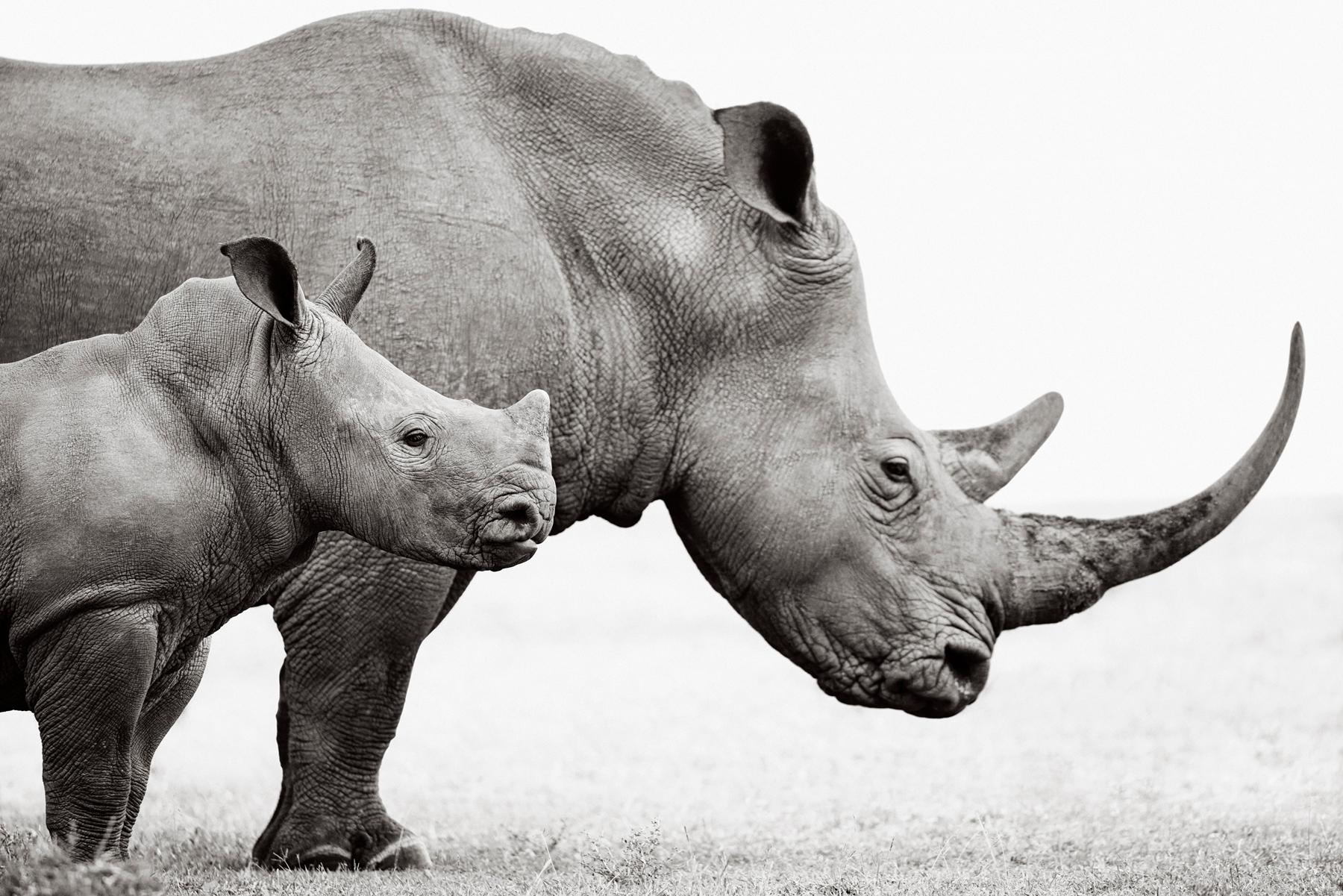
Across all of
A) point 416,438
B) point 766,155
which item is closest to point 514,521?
point 416,438

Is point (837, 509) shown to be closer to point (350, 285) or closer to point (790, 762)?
point (350, 285)

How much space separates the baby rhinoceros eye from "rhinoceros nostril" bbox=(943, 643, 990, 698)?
2.73 m

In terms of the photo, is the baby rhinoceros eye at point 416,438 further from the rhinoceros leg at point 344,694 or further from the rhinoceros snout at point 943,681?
the rhinoceros snout at point 943,681

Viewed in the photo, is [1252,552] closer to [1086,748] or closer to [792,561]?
[1086,748]

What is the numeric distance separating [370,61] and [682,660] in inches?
513

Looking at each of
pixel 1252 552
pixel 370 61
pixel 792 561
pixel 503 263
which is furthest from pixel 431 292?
pixel 1252 552

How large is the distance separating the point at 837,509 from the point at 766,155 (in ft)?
4.50

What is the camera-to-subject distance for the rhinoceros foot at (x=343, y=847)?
7.34m

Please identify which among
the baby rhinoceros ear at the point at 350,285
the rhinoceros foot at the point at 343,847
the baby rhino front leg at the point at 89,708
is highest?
the baby rhinoceros ear at the point at 350,285

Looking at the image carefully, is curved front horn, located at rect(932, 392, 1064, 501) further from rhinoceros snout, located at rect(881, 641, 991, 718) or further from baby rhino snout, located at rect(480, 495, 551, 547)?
baby rhino snout, located at rect(480, 495, 551, 547)

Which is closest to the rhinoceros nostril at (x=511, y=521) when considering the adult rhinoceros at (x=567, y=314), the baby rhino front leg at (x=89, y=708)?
the baby rhino front leg at (x=89, y=708)

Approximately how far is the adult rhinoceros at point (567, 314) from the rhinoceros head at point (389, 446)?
1258 millimetres

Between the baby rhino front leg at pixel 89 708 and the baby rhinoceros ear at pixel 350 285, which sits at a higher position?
the baby rhinoceros ear at pixel 350 285

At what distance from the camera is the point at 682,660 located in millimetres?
20297
